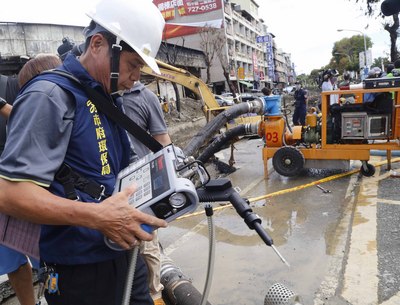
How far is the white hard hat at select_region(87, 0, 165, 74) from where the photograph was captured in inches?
54.8

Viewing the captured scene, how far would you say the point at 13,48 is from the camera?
19.9 m

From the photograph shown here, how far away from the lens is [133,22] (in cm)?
144

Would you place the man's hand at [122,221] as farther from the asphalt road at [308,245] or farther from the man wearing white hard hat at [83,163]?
the asphalt road at [308,245]

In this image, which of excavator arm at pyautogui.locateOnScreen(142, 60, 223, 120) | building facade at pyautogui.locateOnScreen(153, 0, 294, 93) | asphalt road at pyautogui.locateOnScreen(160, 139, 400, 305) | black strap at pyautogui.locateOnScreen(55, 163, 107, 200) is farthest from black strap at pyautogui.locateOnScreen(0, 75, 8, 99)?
building facade at pyautogui.locateOnScreen(153, 0, 294, 93)

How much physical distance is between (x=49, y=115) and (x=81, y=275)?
0.67 meters

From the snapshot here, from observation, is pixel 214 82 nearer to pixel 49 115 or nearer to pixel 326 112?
pixel 326 112

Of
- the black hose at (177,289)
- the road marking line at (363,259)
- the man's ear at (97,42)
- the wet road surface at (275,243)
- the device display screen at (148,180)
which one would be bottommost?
the wet road surface at (275,243)

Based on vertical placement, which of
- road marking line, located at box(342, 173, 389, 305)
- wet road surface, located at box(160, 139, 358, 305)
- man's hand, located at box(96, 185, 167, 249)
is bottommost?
wet road surface, located at box(160, 139, 358, 305)

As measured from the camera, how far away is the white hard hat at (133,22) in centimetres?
139

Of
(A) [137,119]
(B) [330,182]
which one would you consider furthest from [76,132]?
(B) [330,182]

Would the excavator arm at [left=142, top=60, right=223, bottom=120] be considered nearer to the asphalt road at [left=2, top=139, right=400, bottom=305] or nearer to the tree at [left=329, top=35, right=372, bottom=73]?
the asphalt road at [left=2, top=139, right=400, bottom=305]

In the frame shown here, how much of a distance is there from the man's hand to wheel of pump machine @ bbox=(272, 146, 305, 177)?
527 centimetres

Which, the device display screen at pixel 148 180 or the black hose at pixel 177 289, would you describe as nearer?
the device display screen at pixel 148 180

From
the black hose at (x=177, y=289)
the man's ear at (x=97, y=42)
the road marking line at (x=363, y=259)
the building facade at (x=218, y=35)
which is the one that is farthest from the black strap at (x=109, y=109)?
the building facade at (x=218, y=35)
